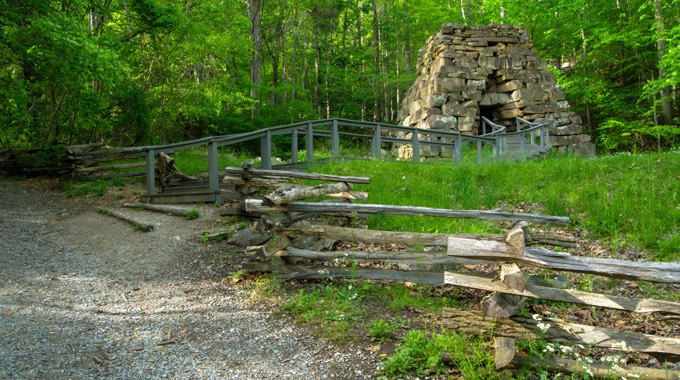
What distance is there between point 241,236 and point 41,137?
10.3 meters

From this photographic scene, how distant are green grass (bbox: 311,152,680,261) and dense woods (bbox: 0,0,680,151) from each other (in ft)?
10.3

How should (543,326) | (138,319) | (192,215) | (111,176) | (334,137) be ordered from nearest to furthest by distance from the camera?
(543,326) < (138,319) < (192,215) < (334,137) < (111,176)

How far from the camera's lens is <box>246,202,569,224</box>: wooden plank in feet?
16.3

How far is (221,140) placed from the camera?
8.84 metres

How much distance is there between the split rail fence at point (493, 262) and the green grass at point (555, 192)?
1.70 m

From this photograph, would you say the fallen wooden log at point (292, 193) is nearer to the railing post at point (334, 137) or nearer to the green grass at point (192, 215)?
the green grass at point (192, 215)

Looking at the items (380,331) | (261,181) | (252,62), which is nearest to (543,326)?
(380,331)

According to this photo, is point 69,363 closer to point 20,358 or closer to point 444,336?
point 20,358

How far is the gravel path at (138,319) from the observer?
3.64 meters

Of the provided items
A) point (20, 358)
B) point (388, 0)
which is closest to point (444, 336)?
point (20, 358)

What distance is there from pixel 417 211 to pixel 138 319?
3.46 meters

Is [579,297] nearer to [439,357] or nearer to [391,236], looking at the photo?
[439,357]

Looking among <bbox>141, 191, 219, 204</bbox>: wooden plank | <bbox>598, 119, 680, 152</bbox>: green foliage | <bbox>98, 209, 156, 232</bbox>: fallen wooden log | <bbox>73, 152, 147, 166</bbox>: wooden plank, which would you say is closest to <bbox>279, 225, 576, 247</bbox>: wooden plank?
<bbox>98, 209, 156, 232</bbox>: fallen wooden log

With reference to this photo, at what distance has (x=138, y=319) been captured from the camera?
4617mm
